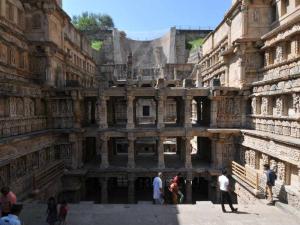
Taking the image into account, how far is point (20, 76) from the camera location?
18.2m

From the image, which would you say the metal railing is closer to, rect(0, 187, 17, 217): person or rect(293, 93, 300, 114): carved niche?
rect(293, 93, 300, 114): carved niche

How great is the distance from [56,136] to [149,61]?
38.2 metres

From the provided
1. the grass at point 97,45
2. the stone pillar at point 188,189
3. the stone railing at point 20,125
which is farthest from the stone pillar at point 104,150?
the grass at point 97,45

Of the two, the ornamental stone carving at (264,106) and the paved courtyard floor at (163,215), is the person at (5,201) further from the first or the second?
the ornamental stone carving at (264,106)

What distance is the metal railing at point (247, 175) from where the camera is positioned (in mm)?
15058

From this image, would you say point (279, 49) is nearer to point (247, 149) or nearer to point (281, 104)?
point (281, 104)

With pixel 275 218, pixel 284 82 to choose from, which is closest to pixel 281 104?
pixel 284 82

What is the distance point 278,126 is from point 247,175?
133 inches

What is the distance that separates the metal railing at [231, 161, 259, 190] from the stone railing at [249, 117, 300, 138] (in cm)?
264

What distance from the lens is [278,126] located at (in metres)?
15.7

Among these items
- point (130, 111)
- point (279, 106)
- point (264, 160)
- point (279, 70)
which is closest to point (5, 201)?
point (130, 111)

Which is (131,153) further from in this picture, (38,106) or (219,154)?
(38,106)

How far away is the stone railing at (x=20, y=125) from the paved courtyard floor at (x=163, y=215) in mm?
3956

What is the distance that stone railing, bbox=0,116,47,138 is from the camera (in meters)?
13.9
